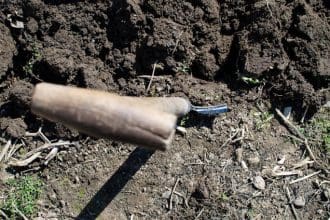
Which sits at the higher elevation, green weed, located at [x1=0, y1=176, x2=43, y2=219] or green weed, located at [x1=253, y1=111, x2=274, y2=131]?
green weed, located at [x1=253, y1=111, x2=274, y2=131]

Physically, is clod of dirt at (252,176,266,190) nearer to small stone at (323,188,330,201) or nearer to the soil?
the soil

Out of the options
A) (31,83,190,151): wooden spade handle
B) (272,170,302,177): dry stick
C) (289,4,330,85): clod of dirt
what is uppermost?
(31,83,190,151): wooden spade handle

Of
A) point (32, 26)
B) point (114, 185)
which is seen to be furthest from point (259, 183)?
point (32, 26)

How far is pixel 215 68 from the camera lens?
2.62 m

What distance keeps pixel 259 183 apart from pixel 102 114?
1370 millimetres

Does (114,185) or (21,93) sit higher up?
(21,93)

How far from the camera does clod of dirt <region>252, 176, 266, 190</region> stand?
2.62 metres

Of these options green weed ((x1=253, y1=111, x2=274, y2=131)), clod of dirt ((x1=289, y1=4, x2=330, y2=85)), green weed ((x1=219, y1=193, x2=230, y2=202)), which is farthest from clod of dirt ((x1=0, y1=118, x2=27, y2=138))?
clod of dirt ((x1=289, y1=4, x2=330, y2=85))

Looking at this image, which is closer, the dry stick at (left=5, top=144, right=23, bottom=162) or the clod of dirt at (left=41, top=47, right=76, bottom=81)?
the clod of dirt at (left=41, top=47, right=76, bottom=81)

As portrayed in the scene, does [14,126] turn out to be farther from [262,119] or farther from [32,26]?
[262,119]

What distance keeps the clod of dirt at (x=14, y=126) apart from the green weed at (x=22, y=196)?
223 millimetres

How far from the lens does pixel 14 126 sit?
2.65 meters

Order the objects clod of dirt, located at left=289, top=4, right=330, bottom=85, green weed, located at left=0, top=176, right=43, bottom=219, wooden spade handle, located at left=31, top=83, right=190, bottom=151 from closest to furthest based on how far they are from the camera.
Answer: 1. wooden spade handle, located at left=31, top=83, right=190, bottom=151
2. clod of dirt, located at left=289, top=4, right=330, bottom=85
3. green weed, located at left=0, top=176, right=43, bottom=219

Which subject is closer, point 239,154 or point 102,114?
point 102,114
